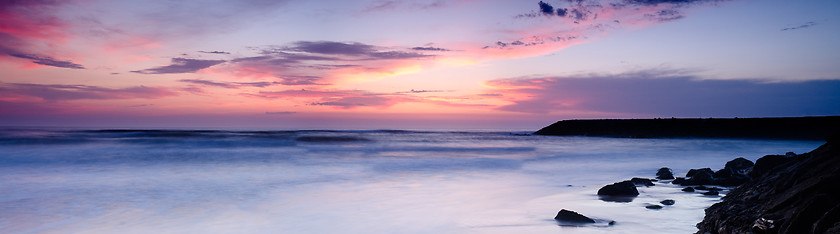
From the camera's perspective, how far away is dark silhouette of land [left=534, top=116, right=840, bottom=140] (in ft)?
138

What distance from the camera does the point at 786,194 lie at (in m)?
4.27

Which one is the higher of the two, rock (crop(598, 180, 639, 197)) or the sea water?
rock (crop(598, 180, 639, 197))

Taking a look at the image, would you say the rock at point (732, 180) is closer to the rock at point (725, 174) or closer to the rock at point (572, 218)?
the rock at point (725, 174)

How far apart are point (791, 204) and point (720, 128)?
162ft

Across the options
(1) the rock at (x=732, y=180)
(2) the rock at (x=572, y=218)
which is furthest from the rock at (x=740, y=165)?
(2) the rock at (x=572, y=218)

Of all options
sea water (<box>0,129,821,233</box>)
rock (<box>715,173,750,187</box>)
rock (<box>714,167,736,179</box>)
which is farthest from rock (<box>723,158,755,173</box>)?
sea water (<box>0,129,821,233</box>)

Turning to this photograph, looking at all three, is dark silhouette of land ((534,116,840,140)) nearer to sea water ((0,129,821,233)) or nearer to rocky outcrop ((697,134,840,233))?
sea water ((0,129,821,233))

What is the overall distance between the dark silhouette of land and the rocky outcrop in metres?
42.9

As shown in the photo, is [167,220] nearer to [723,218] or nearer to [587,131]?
[723,218]

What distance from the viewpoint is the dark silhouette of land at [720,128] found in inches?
1658

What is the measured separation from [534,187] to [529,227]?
16.0 feet

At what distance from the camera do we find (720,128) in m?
46.2

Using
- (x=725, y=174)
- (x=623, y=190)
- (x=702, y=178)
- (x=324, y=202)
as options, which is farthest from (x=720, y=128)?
(x=324, y=202)

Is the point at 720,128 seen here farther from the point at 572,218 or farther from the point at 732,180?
the point at 572,218
